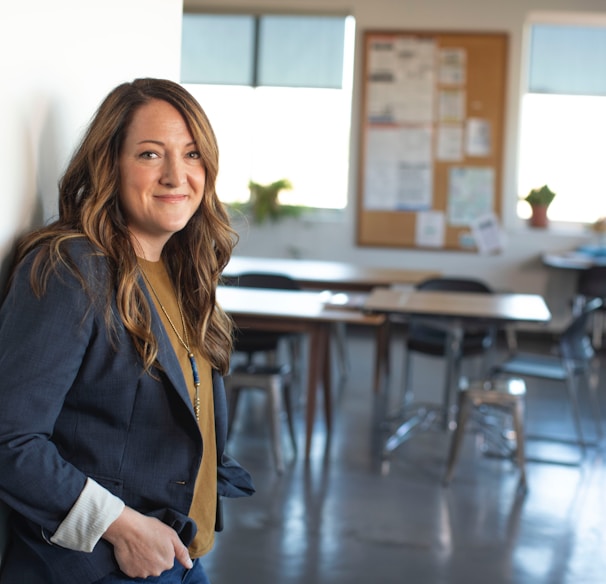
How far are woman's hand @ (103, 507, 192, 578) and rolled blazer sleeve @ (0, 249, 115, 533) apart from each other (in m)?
0.09

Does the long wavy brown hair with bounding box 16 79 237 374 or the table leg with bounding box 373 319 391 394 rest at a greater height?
the long wavy brown hair with bounding box 16 79 237 374

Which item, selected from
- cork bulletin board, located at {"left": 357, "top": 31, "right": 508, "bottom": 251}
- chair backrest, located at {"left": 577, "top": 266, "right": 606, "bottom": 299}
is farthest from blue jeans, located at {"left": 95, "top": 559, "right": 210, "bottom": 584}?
cork bulletin board, located at {"left": 357, "top": 31, "right": 508, "bottom": 251}

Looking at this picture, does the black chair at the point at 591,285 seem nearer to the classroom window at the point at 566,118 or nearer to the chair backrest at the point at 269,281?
the classroom window at the point at 566,118

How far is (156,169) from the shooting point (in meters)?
1.48

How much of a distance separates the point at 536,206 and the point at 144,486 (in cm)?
749

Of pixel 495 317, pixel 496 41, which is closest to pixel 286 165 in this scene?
pixel 496 41

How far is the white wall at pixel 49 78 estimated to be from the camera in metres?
1.31

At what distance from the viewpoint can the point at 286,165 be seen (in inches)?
349

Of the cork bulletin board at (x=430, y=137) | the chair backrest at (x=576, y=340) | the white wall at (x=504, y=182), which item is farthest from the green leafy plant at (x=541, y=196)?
the chair backrest at (x=576, y=340)

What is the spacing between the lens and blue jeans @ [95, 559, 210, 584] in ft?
4.58

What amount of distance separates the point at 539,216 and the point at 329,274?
3019 mm

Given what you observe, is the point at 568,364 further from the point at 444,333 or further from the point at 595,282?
the point at 595,282

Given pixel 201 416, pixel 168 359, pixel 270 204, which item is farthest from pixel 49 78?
pixel 270 204

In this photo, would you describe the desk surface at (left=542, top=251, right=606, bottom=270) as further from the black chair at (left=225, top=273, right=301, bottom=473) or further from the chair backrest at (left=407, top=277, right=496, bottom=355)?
the black chair at (left=225, top=273, right=301, bottom=473)
